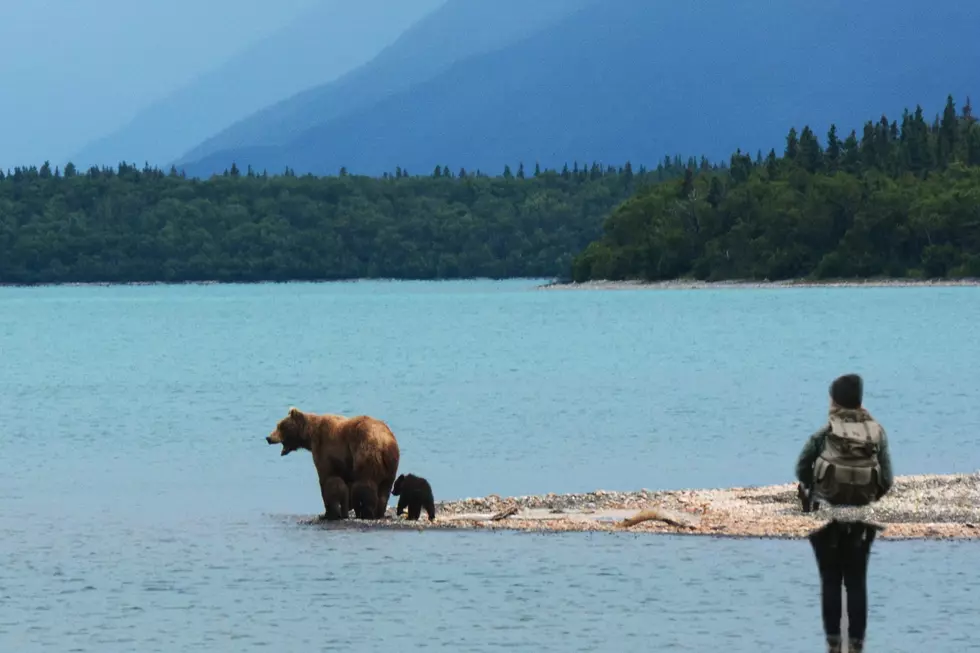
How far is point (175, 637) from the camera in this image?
22.0m

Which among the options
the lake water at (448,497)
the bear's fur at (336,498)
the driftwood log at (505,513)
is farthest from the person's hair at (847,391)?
the driftwood log at (505,513)

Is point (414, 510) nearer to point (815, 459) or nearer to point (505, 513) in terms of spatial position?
point (505, 513)

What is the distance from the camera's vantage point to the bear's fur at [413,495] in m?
29.4

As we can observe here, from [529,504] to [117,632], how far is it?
36.3ft

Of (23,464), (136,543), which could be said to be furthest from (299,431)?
(23,464)

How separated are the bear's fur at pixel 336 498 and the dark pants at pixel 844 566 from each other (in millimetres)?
12507

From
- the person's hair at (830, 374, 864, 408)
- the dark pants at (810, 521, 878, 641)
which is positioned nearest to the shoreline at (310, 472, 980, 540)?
the dark pants at (810, 521, 878, 641)

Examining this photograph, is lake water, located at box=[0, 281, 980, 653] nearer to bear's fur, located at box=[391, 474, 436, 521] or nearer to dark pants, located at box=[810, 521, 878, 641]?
bear's fur, located at box=[391, 474, 436, 521]

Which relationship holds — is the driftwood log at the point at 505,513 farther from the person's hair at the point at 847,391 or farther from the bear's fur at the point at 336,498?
the person's hair at the point at 847,391

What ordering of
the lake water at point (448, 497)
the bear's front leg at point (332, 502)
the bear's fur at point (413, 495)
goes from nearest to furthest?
the lake water at point (448, 497), the bear's front leg at point (332, 502), the bear's fur at point (413, 495)

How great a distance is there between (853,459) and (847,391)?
545 mm

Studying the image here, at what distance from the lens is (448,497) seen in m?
36.8

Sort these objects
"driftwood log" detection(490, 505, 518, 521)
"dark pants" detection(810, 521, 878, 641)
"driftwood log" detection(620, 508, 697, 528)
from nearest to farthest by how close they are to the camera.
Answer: "dark pants" detection(810, 521, 878, 641), "driftwood log" detection(620, 508, 697, 528), "driftwood log" detection(490, 505, 518, 521)

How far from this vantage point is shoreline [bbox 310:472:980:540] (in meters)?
27.9
